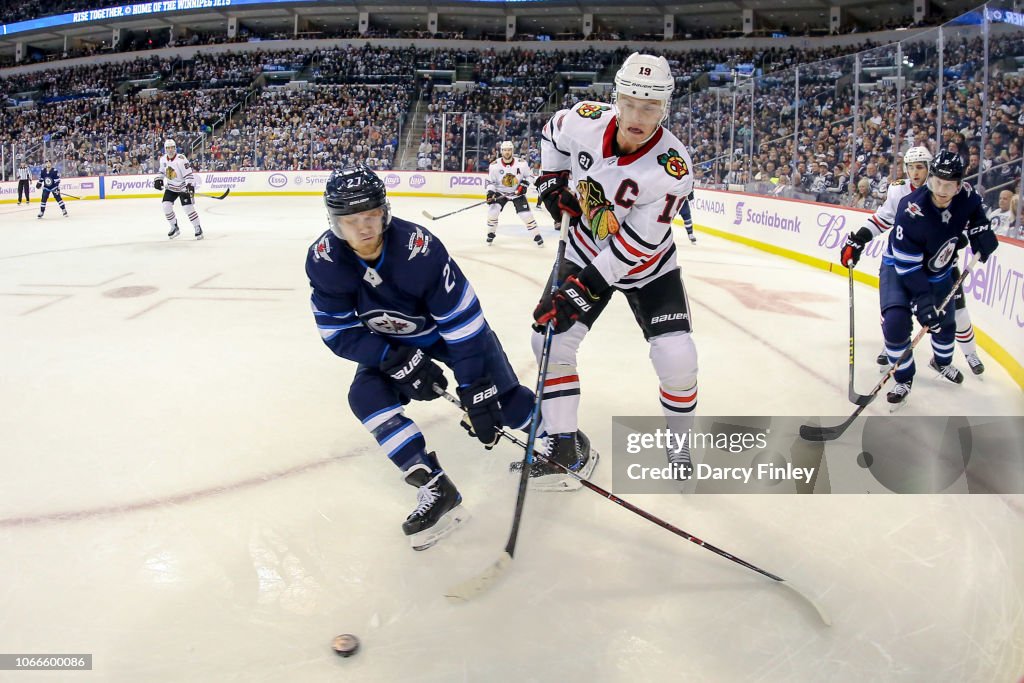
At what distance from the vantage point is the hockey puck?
1.79 meters

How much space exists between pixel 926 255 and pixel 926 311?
295mm

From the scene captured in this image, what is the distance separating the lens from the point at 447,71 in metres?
26.3

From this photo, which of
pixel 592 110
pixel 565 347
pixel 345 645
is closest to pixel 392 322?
pixel 565 347

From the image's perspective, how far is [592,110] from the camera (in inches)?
105

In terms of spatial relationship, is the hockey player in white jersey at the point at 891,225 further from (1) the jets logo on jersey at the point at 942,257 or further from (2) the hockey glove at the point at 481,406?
(2) the hockey glove at the point at 481,406

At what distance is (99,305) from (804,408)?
5.37 metres

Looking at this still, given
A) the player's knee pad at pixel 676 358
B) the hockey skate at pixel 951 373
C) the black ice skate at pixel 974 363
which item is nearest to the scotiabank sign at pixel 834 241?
the black ice skate at pixel 974 363

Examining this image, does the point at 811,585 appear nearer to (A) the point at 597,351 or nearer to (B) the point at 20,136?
(A) the point at 597,351

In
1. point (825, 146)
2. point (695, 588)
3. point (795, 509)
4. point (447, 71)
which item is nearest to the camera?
point (695, 588)

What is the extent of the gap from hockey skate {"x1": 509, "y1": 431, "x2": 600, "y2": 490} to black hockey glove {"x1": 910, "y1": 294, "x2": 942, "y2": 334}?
2.13 metres

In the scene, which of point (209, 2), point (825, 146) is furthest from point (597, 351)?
point (209, 2)

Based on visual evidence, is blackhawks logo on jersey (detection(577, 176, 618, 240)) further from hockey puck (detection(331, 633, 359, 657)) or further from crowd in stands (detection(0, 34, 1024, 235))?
crowd in stands (detection(0, 34, 1024, 235))

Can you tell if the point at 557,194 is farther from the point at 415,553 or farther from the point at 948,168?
the point at 948,168

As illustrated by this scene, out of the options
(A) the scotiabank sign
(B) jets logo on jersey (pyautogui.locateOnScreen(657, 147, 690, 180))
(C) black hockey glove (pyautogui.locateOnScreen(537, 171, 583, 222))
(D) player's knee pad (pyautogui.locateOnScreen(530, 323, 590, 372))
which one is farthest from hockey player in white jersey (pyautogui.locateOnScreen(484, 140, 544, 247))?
(B) jets logo on jersey (pyautogui.locateOnScreen(657, 147, 690, 180))
